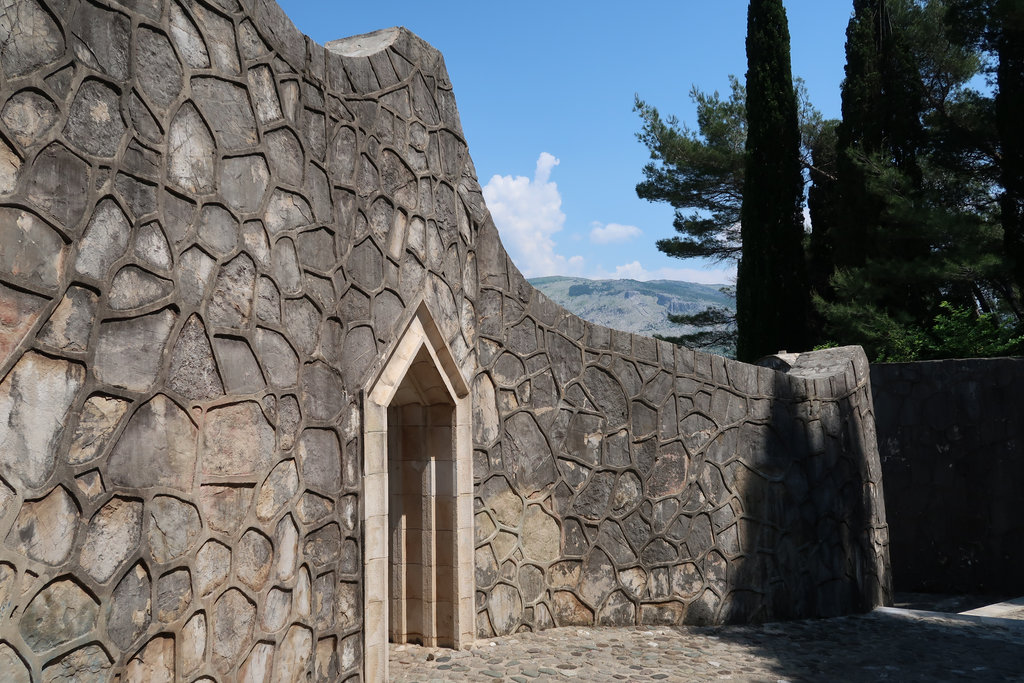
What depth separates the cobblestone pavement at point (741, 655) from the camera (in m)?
5.67

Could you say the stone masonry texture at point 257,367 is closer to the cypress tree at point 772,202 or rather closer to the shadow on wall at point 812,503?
the shadow on wall at point 812,503

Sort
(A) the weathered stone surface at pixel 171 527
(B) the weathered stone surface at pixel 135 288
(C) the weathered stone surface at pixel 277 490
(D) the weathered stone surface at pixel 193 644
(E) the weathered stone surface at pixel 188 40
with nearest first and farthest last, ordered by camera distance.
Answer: (B) the weathered stone surface at pixel 135 288 → (A) the weathered stone surface at pixel 171 527 → (D) the weathered stone surface at pixel 193 644 → (E) the weathered stone surface at pixel 188 40 → (C) the weathered stone surface at pixel 277 490

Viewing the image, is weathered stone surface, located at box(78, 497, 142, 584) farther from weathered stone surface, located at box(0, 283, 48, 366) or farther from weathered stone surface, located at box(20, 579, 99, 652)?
Answer: weathered stone surface, located at box(0, 283, 48, 366)

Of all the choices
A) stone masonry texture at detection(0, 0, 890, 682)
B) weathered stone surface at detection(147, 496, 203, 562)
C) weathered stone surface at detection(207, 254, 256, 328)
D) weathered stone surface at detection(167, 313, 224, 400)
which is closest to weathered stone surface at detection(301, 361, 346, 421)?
stone masonry texture at detection(0, 0, 890, 682)

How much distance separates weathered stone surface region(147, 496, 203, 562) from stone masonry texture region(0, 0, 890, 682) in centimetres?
1

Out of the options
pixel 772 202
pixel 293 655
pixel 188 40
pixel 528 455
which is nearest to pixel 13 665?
pixel 293 655

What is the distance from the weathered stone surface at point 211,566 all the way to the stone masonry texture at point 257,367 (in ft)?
0.05

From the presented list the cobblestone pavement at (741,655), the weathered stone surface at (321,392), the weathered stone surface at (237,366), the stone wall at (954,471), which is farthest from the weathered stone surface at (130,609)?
the stone wall at (954,471)

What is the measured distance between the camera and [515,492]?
6559 mm

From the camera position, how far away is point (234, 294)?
4062 mm

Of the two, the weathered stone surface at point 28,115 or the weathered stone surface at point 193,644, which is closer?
the weathered stone surface at point 28,115

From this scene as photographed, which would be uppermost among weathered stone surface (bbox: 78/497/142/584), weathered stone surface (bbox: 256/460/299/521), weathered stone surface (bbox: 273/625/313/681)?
weathered stone surface (bbox: 256/460/299/521)

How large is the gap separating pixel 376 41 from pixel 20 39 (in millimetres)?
2992

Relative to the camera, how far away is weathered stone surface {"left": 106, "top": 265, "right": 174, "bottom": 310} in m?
3.41
